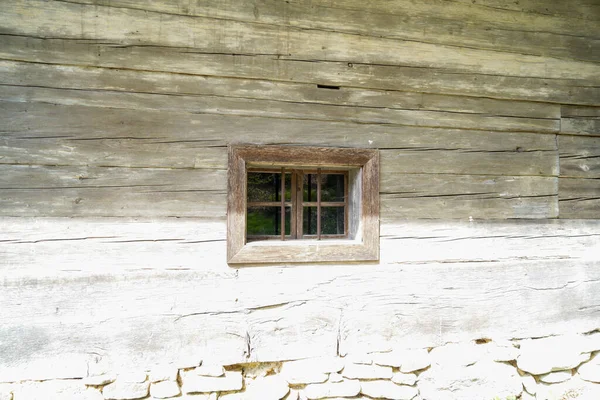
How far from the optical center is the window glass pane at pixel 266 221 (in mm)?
2555

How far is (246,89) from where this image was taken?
2.29 metres

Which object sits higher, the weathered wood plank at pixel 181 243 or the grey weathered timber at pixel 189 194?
the grey weathered timber at pixel 189 194

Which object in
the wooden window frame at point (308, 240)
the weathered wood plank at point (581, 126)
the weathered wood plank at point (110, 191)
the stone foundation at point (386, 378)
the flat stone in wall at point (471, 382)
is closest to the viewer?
the weathered wood plank at point (110, 191)

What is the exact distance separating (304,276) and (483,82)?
163cm

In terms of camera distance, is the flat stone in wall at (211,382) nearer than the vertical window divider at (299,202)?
Yes

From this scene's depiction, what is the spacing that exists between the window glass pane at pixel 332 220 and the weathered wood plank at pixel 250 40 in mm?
912

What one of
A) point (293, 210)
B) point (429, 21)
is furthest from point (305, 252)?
point (429, 21)

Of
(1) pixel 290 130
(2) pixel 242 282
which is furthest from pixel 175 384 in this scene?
(1) pixel 290 130

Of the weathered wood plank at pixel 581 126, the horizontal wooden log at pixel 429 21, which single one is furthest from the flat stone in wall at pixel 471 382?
the horizontal wooden log at pixel 429 21

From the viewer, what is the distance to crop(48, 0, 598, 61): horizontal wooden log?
2.29 meters

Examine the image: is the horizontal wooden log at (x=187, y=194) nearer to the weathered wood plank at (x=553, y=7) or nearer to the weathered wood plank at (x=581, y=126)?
the weathered wood plank at (x=581, y=126)

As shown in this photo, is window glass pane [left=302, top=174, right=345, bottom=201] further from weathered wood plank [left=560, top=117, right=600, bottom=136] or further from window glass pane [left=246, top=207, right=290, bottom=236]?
weathered wood plank [left=560, top=117, right=600, bottom=136]

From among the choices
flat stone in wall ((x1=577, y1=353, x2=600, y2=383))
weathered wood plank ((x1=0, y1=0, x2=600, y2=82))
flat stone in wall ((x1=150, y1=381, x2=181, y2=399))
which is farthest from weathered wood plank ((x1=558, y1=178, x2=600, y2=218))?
flat stone in wall ((x1=150, y1=381, x2=181, y2=399))

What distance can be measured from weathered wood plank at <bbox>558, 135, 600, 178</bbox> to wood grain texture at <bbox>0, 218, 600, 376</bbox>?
0.35 m
